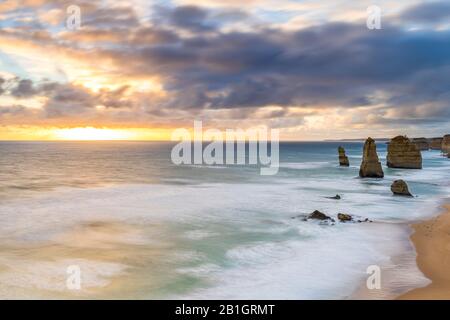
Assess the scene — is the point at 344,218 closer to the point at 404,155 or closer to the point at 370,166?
the point at 370,166

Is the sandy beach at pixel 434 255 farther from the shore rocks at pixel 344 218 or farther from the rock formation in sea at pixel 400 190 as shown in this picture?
the rock formation in sea at pixel 400 190

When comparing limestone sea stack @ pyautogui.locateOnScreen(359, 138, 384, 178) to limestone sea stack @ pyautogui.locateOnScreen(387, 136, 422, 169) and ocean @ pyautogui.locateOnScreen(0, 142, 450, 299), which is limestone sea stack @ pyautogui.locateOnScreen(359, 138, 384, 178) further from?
limestone sea stack @ pyautogui.locateOnScreen(387, 136, 422, 169)

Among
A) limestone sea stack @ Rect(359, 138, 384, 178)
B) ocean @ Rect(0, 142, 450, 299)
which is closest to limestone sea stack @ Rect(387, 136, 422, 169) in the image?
limestone sea stack @ Rect(359, 138, 384, 178)

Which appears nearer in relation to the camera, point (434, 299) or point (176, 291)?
point (434, 299)
